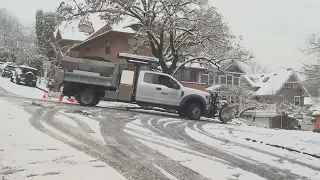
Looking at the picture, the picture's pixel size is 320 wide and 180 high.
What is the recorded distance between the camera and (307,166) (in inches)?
290

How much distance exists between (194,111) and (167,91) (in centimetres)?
152

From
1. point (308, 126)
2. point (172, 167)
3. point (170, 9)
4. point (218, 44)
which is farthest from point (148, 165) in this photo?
point (308, 126)

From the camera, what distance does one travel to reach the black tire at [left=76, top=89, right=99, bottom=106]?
16.4 meters

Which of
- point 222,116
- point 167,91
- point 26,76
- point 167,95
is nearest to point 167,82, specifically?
point 167,91

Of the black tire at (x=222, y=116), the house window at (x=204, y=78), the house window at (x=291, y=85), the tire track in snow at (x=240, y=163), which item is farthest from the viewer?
the house window at (x=291, y=85)

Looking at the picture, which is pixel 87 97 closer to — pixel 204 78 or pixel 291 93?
pixel 204 78

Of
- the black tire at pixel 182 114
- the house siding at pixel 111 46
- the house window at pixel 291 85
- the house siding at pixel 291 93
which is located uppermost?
the house siding at pixel 111 46

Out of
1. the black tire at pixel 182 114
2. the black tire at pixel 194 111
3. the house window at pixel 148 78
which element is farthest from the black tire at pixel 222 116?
the house window at pixel 148 78

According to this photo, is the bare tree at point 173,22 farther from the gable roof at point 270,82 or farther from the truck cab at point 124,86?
the gable roof at point 270,82

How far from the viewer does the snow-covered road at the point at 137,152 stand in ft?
18.8

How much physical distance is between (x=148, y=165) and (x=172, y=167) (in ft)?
1.37

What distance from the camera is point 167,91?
16.4m

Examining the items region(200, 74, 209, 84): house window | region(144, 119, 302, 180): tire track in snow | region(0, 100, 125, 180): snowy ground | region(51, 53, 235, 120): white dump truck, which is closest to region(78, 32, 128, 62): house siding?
region(200, 74, 209, 84): house window

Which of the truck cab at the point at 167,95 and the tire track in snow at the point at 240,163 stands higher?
the truck cab at the point at 167,95
